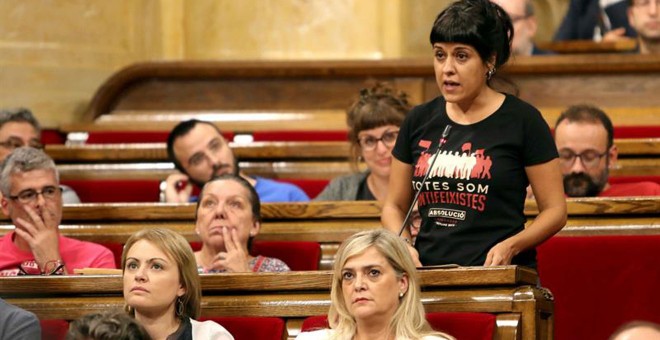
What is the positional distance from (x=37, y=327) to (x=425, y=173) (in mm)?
546

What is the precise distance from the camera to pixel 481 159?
5.79ft

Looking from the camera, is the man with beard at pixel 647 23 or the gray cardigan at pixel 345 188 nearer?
the gray cardigan at pixel 345 188

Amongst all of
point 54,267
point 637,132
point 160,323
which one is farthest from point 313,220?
point 637,132

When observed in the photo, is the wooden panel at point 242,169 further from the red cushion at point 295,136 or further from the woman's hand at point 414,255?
the woman's hand at point 414,255

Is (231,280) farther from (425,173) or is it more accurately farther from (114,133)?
(114,133)

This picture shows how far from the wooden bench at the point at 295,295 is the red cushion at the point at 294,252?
36cm

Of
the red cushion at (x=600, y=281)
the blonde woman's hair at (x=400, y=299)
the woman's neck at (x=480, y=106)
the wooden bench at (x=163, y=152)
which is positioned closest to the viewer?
the blonde woman's hair at (x=400, y=299)

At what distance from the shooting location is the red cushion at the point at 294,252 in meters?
2.26

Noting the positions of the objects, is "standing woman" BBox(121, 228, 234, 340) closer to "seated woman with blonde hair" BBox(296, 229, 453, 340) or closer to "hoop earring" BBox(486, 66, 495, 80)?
"seated woman with blonde hair" BBox(296, 229, 453, 340)

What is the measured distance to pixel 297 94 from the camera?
3.53 m

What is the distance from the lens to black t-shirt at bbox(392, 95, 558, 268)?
69.5 inches

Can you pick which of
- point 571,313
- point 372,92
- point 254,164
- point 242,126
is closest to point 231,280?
point 571,313

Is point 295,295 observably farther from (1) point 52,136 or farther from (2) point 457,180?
(1) point 52,136

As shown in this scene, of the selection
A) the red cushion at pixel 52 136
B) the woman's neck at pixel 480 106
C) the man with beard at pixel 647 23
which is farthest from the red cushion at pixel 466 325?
the red cushion at pixel 52 136
